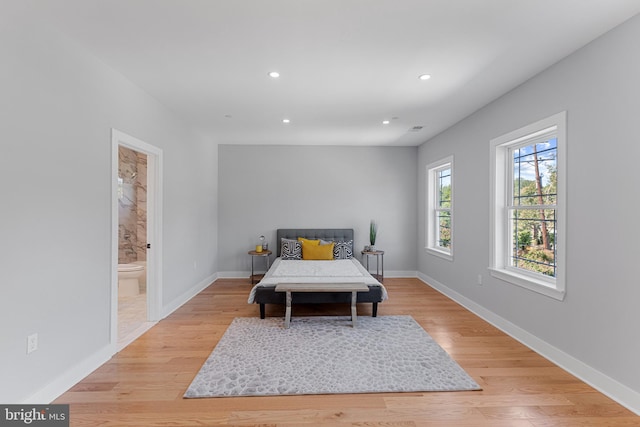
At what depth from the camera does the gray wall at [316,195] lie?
19.0ft

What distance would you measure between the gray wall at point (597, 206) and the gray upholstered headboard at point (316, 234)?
9.86 feet

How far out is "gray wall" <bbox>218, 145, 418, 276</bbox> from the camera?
19.0ft

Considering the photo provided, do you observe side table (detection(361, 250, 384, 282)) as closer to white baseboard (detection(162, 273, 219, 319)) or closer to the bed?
the bed

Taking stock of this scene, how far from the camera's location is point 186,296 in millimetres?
4344

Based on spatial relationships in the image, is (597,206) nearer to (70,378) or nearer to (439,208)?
(439,208)

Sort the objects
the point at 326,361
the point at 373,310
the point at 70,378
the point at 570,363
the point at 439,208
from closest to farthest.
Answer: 1. the point at 70,378
2. the point at 570,363
3. the point at 326,361
4. the point at 373,310
5. the point at 439,208

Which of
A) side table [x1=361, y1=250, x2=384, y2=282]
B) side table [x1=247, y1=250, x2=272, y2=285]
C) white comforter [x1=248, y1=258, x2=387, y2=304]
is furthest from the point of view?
side table [x1=361, y1=250, x2=384, y2=282]

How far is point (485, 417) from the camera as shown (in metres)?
1.93

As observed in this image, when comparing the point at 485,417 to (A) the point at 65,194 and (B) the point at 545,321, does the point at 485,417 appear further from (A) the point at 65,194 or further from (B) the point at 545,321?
(A) the point at 65,194

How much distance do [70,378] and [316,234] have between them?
13.2ft

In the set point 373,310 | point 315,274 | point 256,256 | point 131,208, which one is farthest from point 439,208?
point 131,208

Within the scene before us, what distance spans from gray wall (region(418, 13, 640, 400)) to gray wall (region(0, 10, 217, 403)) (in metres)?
3.86

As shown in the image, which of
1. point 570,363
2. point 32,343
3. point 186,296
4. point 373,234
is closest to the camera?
point 32,343

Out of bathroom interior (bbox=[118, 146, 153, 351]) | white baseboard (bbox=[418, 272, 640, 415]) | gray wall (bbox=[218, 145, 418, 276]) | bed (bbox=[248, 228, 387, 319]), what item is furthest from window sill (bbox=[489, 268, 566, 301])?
bathroom interior (bbox=[118, 146, 153, 351])
